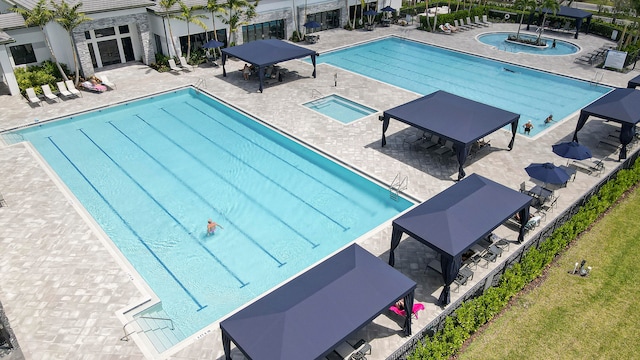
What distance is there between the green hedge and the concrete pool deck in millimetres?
734

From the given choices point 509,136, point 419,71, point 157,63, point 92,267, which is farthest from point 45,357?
point 419,71

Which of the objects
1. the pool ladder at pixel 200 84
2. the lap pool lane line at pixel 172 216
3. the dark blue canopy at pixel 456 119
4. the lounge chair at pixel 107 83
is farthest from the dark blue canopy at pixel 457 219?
the lounge chair at pixel 107 83

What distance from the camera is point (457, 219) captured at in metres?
15.8

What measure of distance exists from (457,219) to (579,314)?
5.18 m

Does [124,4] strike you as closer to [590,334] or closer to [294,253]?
[294,253]

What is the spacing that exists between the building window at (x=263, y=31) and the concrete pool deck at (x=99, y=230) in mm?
4200

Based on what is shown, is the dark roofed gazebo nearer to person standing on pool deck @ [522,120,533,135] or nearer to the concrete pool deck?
the concrete pool deck

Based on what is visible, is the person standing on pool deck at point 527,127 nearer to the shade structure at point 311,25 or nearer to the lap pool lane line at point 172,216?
the lap pool lane line at point 172,216

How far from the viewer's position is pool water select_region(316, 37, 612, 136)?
31.1 m

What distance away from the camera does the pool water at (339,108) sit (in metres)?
28.7

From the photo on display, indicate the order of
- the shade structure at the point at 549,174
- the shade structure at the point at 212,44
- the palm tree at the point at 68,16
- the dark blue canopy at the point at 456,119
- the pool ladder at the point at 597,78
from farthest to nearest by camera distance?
the shade structure at the point at 212,44 → the pool ladder at the point at 597,78 → the palm tree at the point at 68,16 → the dark blue canopy at the point at 456,119 → the shade structure at the point at 549,174

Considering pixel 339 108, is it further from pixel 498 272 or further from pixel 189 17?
pixel 498 272

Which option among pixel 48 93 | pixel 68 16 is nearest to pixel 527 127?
pixel 68 16

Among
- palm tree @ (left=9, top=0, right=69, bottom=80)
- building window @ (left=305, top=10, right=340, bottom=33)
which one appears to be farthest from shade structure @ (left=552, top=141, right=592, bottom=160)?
palm tree @ (left=9, top=0, right=69, bottom=80)
